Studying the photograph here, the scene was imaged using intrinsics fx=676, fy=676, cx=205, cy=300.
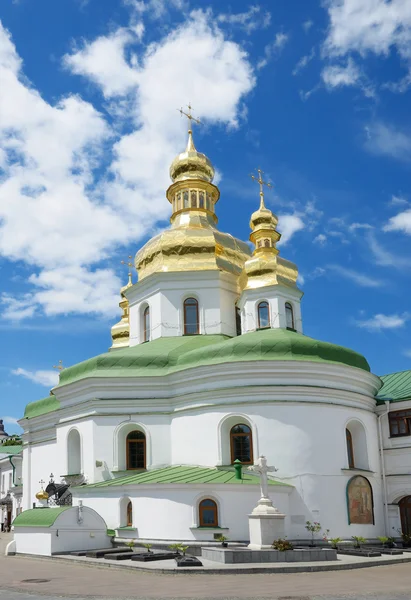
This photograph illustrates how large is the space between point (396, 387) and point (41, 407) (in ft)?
54.7

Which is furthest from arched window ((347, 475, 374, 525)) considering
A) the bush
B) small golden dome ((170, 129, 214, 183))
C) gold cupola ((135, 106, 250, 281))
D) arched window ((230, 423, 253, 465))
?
small golden dome ((170, 129, 214, 183))

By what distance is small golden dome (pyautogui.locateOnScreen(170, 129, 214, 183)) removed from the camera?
3556 cm

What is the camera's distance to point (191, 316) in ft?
100

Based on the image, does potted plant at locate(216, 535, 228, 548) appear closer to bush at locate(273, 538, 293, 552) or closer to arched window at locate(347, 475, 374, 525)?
bush at locate(273, 538, 293, 552)

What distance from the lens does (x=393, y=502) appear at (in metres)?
24.5

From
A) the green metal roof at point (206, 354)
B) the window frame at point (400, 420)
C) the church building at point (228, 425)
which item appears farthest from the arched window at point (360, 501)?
the green metal roof at point (206, 354)

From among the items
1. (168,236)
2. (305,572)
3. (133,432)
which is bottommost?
(305,572)

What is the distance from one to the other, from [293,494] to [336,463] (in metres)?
1.98

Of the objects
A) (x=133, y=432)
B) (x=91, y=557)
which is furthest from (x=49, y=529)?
(x=133, y=432)

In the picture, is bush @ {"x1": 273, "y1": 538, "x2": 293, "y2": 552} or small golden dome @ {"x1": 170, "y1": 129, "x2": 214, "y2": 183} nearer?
bush @ {"x1": 273, "y1": 538, "x2": 293, "y2": 552}

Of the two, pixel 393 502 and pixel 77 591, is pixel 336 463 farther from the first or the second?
pixel 77 591

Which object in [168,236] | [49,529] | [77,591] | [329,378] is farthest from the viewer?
[168,236]

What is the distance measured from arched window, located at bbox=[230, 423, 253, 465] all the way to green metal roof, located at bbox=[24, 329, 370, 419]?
2.42 m

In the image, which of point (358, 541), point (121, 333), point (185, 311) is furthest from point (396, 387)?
point (121, 333)
